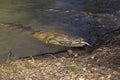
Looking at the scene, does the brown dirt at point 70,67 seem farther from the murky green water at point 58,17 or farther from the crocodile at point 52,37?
the murky green water at point 58,17

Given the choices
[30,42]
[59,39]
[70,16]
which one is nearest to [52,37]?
[59,39]

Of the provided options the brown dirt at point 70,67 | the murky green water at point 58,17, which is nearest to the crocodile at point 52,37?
the murky green water at point 58,17

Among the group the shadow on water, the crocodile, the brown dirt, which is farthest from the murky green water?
the brown dirt

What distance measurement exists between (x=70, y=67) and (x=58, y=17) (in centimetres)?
529

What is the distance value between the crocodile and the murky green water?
0.21m

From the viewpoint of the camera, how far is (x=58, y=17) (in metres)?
11.7

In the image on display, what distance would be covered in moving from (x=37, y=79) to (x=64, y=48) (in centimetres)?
241

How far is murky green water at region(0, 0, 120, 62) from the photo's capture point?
30.9 ft

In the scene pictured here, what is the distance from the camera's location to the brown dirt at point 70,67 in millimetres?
6195

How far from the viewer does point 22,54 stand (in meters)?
8.39

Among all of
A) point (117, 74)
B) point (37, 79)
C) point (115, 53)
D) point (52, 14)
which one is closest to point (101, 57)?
point (115, 53)

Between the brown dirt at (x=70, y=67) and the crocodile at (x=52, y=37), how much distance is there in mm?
1345

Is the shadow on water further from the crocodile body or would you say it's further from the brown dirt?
the brown dirt

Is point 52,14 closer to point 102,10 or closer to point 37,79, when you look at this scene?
point 102,10
